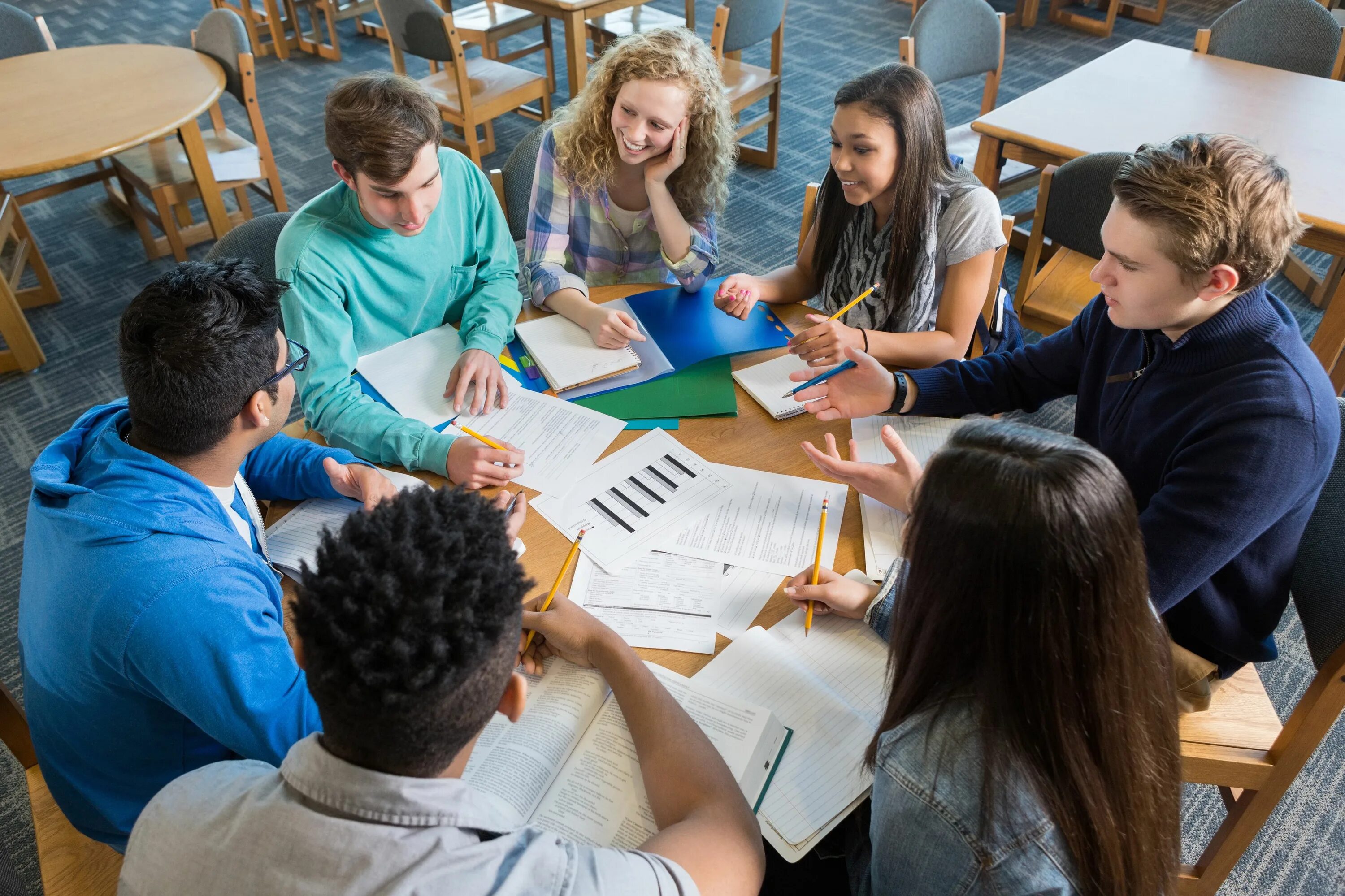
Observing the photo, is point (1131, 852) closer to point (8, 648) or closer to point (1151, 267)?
point (1151, 267)

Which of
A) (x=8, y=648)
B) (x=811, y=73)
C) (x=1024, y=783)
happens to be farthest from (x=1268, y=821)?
(x=811, y=73)

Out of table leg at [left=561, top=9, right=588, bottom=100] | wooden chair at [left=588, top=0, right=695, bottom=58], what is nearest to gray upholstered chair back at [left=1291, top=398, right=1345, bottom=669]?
table leg at [left=561, top=9, right=588, bottom=100]

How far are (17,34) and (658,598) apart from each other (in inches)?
158

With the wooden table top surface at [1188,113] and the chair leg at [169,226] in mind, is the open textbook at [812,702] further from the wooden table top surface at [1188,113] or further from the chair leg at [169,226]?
the chair leg at [169,226]

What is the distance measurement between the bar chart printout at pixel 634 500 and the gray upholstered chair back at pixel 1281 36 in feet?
9.81

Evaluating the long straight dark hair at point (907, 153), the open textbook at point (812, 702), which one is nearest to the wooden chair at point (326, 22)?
the long straight dark hair at point (907, 153)

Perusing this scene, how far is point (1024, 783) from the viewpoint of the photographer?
82 cm

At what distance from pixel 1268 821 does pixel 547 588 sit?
161 cm

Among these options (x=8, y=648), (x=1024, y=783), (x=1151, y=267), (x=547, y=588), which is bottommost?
(x=8, y=648)

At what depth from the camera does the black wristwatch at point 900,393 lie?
1537 millimetres

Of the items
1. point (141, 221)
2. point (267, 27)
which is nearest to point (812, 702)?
point (141, 221)

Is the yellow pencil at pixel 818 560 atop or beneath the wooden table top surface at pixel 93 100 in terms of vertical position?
atop

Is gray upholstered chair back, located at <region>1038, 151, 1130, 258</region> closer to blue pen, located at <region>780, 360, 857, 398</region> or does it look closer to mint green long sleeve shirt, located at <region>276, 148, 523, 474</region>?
blue pen, located at <region>780, 360, 857, 398</region>

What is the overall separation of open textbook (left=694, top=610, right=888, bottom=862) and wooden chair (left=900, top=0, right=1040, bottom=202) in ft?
7.87
